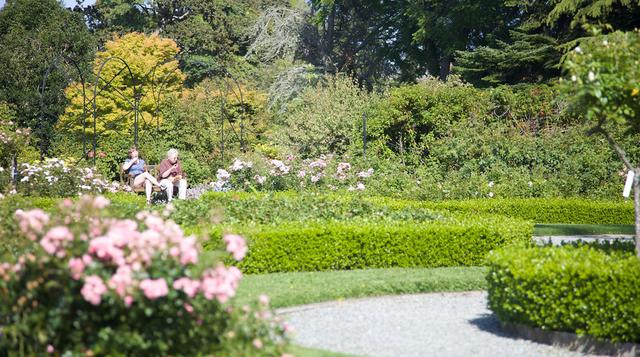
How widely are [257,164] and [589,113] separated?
10535 mm

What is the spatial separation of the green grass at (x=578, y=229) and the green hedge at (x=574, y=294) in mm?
6678

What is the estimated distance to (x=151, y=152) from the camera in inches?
848

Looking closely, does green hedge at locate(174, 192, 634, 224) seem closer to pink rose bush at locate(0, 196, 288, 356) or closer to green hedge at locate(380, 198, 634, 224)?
green hedge at locate(380, 198, 634, 224)

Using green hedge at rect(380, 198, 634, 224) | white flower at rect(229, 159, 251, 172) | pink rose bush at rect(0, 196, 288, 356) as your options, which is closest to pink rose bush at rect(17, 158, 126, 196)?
white flower at rect(229, 159, 251, 172)

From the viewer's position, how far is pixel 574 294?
6.40 m

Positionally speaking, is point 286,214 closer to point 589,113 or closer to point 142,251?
point 589,113

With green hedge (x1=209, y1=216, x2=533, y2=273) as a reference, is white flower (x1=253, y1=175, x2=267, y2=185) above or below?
above

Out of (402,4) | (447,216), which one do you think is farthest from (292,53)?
(447,216)

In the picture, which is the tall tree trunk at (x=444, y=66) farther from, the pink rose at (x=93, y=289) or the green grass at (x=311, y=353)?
the pink rose at (x=93, y=289)

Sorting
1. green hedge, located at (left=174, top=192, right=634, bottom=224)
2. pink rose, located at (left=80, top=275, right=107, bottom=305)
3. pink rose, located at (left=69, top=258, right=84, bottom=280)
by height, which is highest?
pink rose, located at (left=69, top=258, right=84, bottom=280)

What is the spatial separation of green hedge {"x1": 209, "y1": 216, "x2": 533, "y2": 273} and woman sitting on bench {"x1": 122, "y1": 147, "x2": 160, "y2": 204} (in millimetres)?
6160

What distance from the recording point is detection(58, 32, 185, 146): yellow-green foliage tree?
29172 millimetres

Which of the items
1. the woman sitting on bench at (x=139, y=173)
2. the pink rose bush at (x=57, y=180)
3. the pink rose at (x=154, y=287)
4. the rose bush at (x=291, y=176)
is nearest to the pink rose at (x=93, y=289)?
the pink rose at (x=154, y=287)

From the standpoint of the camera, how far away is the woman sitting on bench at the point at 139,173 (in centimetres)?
1540
